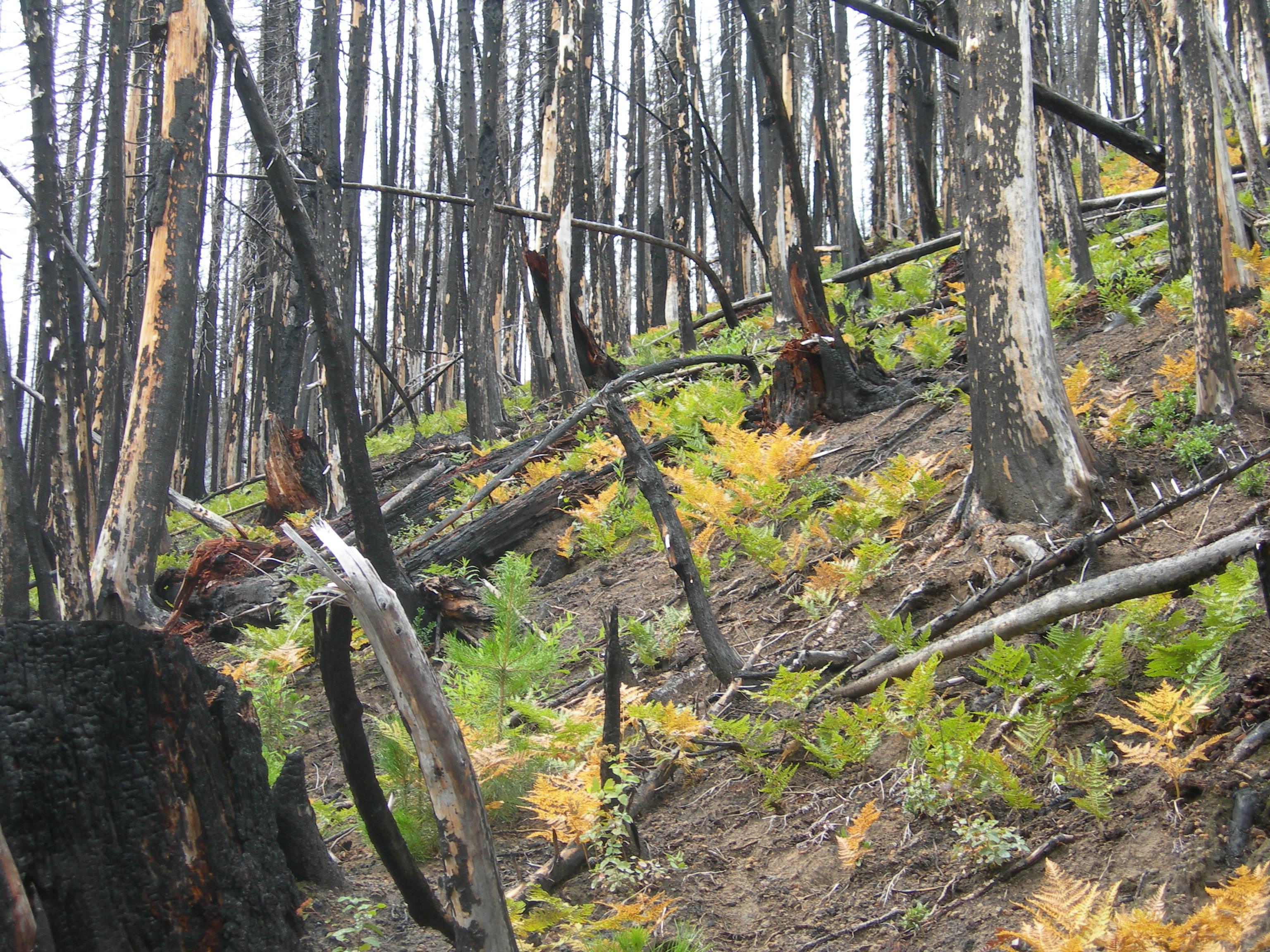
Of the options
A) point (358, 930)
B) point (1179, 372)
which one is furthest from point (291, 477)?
point (1179, 372)

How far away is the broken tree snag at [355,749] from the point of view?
2113 mm

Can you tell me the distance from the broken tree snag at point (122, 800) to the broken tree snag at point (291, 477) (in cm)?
845

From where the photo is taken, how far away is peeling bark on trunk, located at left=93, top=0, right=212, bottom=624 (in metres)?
5.43

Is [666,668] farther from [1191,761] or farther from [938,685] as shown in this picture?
[1191,761]

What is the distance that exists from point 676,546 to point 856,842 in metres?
1.51

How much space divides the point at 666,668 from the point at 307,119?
9687 mm

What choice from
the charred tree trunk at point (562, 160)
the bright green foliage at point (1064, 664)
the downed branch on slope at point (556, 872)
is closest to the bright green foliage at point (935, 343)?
the charred tree trunk at point (562, 160)

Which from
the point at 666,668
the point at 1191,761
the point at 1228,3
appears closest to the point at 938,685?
the point at 1191,761

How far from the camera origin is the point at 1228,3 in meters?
13.9

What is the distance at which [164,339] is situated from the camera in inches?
223

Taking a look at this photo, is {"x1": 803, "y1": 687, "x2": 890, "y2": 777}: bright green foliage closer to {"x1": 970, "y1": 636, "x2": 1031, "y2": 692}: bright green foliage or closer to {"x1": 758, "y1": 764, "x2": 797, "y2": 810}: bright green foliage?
{"x1": 758, "y1": 764, "x2": 797, "y2": 810}: bright green foliage

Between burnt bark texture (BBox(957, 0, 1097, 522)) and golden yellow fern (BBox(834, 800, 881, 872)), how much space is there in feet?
5.95

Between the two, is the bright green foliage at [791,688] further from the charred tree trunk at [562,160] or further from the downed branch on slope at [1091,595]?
the charred tree trunk at [562,160]

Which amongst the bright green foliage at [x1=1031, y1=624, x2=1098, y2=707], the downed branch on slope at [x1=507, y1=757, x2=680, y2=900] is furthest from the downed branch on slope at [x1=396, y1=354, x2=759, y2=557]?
the bright green foliage at [x1=1031, y1=624, x2=1098, y2=707]
